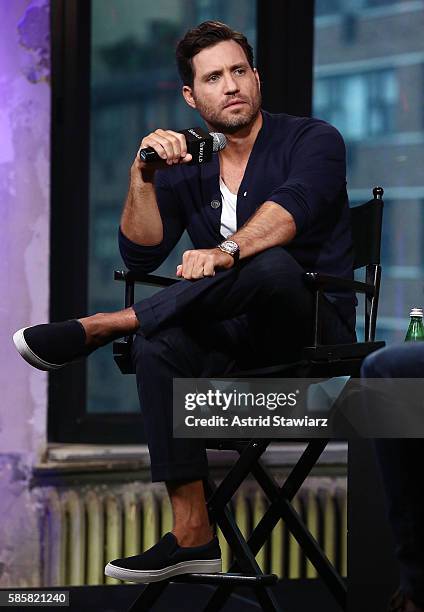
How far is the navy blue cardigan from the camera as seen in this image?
2.37 meters

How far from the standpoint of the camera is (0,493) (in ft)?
10.3

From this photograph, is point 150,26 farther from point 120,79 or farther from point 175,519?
point 175,519

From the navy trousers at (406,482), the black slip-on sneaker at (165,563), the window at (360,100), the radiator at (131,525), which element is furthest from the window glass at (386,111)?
the navy trousers at (406,482)

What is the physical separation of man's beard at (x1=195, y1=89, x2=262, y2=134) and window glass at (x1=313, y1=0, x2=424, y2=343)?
0.82 metres

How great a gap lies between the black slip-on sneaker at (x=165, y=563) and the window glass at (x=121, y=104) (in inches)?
48.8

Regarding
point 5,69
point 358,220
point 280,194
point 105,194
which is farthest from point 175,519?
point 5,69

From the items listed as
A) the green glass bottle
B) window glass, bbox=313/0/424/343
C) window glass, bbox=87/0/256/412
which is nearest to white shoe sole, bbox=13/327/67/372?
the green glass bottle

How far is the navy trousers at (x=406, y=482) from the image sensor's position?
136 cm

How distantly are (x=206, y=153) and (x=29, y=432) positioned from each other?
131 cm

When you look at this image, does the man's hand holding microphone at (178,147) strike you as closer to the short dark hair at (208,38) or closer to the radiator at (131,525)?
the short dark hair at (208,38)

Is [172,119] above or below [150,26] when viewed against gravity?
below

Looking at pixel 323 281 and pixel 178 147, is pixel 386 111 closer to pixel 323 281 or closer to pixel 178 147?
pixel 178 147

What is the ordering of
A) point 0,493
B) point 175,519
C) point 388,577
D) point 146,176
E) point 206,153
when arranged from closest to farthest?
point 388,577, point 175,519, point 206,153, point 146,176, point 0,493

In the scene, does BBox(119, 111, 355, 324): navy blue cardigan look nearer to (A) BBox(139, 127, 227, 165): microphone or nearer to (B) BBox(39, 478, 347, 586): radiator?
(A) BBox(139, 127, 227, 165): microphone
